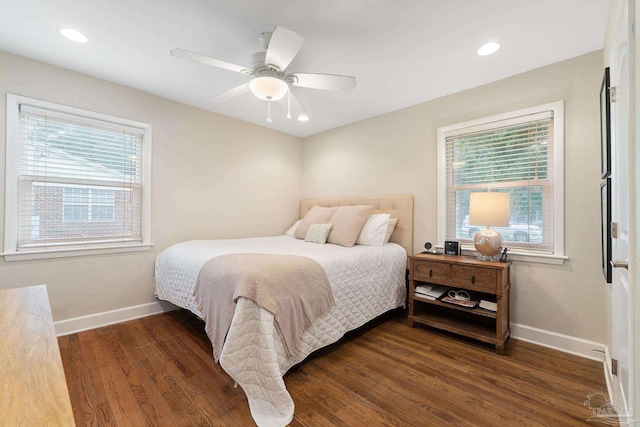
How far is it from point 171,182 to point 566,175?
3818 millimetres

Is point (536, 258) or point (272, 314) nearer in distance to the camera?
point (272, 314)

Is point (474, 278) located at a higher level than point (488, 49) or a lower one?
lower

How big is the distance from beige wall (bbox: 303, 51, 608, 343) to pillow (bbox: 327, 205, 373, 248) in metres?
0.59

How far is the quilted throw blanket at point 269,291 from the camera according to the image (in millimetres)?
1704

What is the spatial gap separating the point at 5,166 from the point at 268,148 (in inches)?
104

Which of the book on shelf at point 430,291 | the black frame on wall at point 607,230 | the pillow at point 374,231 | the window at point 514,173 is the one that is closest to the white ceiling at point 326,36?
the window at point 514,173

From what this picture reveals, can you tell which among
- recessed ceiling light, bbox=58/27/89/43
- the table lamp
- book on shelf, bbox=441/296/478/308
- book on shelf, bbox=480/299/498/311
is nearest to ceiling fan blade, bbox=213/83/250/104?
recessed ceiling light, bbox=58/27/89/43

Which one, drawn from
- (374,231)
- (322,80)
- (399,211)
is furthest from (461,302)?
(322,80)

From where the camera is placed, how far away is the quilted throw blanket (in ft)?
5.59

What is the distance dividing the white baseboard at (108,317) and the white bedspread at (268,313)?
22cm

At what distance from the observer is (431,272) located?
2609 millimetres

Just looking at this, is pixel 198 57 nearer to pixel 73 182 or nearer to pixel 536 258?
pixel 73 182

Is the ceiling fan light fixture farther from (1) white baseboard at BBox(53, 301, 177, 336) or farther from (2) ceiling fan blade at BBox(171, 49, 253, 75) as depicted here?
(1) white baseboard at BBox(53, 301, 177, 336)

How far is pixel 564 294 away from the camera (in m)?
2.27
